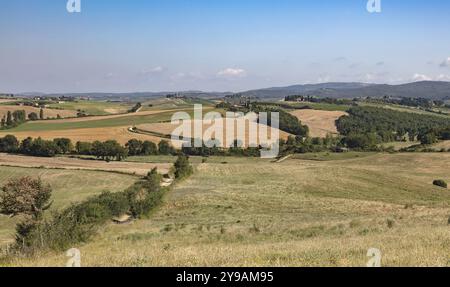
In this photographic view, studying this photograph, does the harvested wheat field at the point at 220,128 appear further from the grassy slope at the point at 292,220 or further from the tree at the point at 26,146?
the tree at the point at 26,146

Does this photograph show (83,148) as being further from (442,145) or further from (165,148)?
(442,145)

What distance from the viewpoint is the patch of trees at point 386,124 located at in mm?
148750

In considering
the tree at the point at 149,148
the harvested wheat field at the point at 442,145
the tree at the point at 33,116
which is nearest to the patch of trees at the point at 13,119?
the tree at the point at 33,116

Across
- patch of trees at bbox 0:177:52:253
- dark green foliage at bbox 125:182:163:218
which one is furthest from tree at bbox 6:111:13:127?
patch of trees at bbox 0:177:52:253

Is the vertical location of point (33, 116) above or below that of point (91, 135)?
above

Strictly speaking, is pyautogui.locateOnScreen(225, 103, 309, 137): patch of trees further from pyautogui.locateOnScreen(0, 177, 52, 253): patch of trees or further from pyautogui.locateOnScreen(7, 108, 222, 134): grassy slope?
pyautogui.locateOnScreen(0, 177, 52, 253): patch of trees

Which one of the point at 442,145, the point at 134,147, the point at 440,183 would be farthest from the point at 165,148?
the point at 442,145

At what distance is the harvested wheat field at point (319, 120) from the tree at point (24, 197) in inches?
4333

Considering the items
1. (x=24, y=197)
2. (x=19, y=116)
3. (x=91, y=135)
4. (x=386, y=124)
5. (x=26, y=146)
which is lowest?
(x=386, y=124)

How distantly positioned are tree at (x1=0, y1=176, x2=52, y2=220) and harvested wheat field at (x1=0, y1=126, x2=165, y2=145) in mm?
59939

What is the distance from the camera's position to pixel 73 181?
222 ft

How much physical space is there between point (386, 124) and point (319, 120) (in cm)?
2794
